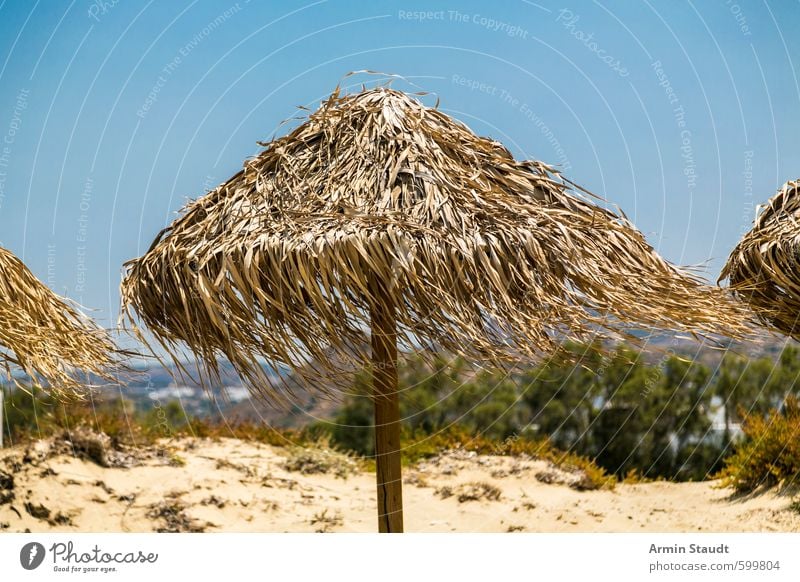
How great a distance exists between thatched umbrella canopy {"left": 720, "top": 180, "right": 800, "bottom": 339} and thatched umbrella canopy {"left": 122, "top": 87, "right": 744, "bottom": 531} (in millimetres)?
876

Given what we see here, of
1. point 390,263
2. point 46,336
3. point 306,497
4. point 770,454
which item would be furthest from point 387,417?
point 770,454

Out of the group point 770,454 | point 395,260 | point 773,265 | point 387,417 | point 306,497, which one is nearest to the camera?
point 395,260

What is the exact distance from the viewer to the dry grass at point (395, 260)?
3445 millimetres

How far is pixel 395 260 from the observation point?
11.1 ft

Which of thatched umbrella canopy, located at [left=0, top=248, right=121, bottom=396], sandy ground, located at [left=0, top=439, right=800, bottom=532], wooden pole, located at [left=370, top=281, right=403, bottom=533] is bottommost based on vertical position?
sandy ground, located at [left=0, top=439, right=800, bottom=532]

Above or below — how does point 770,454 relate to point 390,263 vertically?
below

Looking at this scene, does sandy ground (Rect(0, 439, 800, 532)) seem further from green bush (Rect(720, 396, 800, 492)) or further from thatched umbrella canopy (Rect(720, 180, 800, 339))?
thatched umbrella canopy (Rect(720, 180, 800, 339))

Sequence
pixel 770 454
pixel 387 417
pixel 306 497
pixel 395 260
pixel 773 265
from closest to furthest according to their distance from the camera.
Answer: pixel 395 260 → pixel 387 417 → pixel 773 265 → pixel 770 454 → pixel 306 497

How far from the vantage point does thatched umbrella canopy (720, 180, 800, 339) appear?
4.63 meters

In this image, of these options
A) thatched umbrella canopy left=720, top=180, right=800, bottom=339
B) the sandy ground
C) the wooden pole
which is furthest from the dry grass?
the sandy ground

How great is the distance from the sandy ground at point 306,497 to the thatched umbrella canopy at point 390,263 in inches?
137

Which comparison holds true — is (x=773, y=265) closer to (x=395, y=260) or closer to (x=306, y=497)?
(x=395, y=260)

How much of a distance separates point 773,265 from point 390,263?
239 centimetres

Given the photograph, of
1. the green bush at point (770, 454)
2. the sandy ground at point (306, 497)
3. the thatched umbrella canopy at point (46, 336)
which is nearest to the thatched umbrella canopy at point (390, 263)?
the thatched umbrella canopy at point (46, 336)
